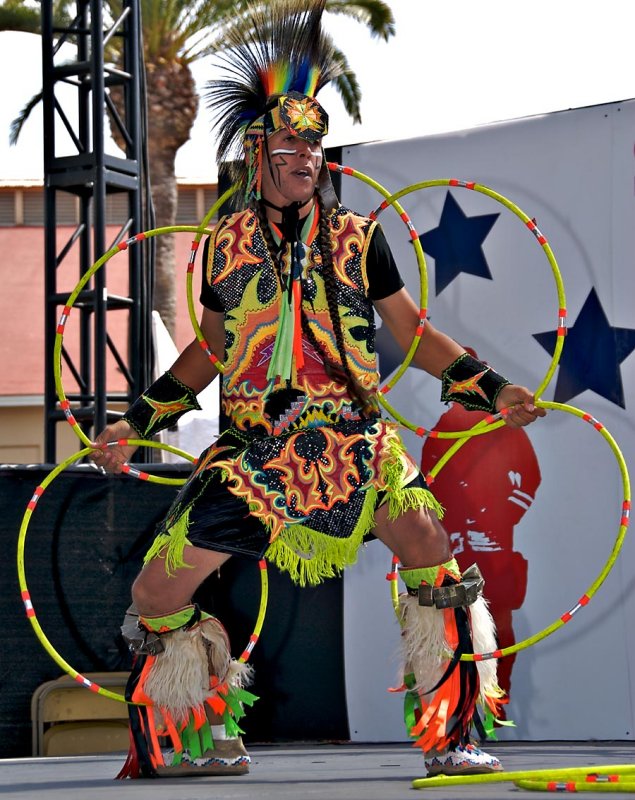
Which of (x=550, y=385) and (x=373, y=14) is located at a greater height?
(x=373, y=14)

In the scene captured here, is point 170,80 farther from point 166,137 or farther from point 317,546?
point 317,546

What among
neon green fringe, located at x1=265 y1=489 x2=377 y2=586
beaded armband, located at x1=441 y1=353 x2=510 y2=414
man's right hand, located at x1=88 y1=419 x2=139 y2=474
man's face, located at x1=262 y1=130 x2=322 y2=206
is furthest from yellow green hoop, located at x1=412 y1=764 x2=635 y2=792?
man's face, located at x1=262 y1=130 x2=322 y2=206

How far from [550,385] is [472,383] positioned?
1.52 metres

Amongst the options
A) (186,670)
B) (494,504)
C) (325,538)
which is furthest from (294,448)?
(494,504)

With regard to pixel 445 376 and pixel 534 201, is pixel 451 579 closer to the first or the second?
pixel 445 376

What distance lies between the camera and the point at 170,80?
1592 centimetres

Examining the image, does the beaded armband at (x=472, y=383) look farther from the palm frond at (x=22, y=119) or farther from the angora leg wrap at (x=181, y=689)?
the palm frond at (x=22, y=119)

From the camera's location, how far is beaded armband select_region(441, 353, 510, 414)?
3846 mm

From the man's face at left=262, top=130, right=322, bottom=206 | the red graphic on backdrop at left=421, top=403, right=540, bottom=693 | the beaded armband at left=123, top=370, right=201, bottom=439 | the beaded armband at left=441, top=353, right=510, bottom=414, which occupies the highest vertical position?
the man's face at left=262, top=130, right=322, bottom=206

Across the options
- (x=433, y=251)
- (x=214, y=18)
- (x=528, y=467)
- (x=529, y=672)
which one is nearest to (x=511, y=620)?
(x=529, y=672)

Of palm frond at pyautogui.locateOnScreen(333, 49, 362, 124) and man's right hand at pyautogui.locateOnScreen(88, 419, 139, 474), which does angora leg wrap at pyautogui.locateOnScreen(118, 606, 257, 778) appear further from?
palm frond at pyautogui.locateOnScreen(333, 49, 362, 124)

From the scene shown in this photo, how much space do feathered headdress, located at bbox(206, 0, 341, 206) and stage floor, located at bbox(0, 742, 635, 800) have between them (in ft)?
5.46

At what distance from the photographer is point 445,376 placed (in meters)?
3.94

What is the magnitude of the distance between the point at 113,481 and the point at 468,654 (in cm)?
252
